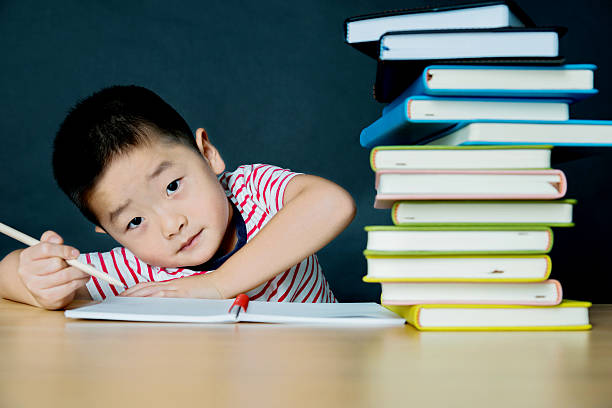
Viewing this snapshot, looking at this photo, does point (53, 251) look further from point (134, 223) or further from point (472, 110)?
point (472, 110)

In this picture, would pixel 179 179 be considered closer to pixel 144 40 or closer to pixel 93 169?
pixel 93 169

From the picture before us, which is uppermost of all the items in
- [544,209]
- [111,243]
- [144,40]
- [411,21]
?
[144,40]

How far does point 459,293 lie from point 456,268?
0.03m

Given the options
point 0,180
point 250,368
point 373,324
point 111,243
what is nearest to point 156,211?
point 373,324

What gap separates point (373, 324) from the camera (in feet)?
2.23

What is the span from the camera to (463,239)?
0.64m

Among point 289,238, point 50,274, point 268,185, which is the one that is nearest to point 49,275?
point 50,274

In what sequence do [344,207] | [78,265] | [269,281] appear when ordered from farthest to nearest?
[269,281] → [344,207] → [78,265]

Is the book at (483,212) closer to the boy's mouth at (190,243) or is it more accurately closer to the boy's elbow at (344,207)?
the boy's elbow at (344,207)

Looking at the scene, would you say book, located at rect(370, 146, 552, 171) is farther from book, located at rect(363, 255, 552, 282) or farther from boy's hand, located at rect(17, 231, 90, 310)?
boy's hand, located at rect(17, 231, 90, 310)

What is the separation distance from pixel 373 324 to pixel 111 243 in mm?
1711

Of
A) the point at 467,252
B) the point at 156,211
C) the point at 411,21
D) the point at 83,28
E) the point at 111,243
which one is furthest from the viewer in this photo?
the point at 83,28

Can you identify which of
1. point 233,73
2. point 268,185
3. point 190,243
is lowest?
point 190,243

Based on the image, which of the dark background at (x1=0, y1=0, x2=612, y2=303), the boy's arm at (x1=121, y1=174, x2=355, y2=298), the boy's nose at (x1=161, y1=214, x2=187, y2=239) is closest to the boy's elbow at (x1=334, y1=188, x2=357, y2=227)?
the boy's arm at (x1=121, y1=174, x2=355, y2=298)
